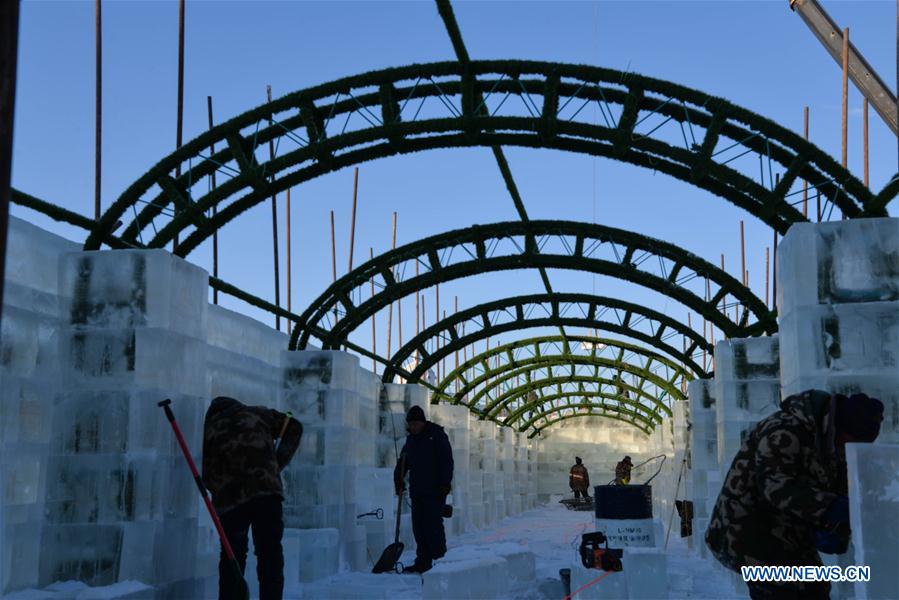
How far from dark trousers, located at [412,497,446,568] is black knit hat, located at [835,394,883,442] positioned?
7937 mm

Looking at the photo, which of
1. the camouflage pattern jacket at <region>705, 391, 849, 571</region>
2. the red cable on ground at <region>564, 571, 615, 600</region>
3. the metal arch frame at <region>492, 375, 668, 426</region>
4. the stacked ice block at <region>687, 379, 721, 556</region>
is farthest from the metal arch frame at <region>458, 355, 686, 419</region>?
the camouflage pattern jacket at <region>705, 391, 849, 571</region>

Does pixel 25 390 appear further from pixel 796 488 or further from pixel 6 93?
pixel 796 488

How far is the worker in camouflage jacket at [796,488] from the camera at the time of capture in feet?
14.8

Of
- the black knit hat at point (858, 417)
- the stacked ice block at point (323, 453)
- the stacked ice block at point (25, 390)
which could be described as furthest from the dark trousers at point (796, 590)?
the stacked ice block at point (323, 453)

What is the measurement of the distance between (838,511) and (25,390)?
21.2 feet

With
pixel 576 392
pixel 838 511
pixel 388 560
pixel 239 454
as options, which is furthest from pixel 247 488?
pixel 576 392

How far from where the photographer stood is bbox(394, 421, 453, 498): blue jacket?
1191cm

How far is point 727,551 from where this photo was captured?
4.82 meters

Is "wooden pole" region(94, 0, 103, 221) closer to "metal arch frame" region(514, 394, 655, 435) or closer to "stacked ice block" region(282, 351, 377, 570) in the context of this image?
"stacked ice block" region(282, 351, 377, 570)

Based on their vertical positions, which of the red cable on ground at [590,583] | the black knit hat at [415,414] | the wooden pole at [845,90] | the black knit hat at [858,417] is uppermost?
the wooden pole at [845,90]

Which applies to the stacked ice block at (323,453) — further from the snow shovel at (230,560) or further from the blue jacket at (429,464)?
the snow shovel at (230,560)

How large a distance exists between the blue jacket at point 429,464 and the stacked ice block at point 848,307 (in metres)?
5.40

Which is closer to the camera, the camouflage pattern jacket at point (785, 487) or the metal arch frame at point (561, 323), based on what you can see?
the camouflage pattern jacket at point (785, 487)

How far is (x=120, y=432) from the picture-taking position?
8.23 meters
